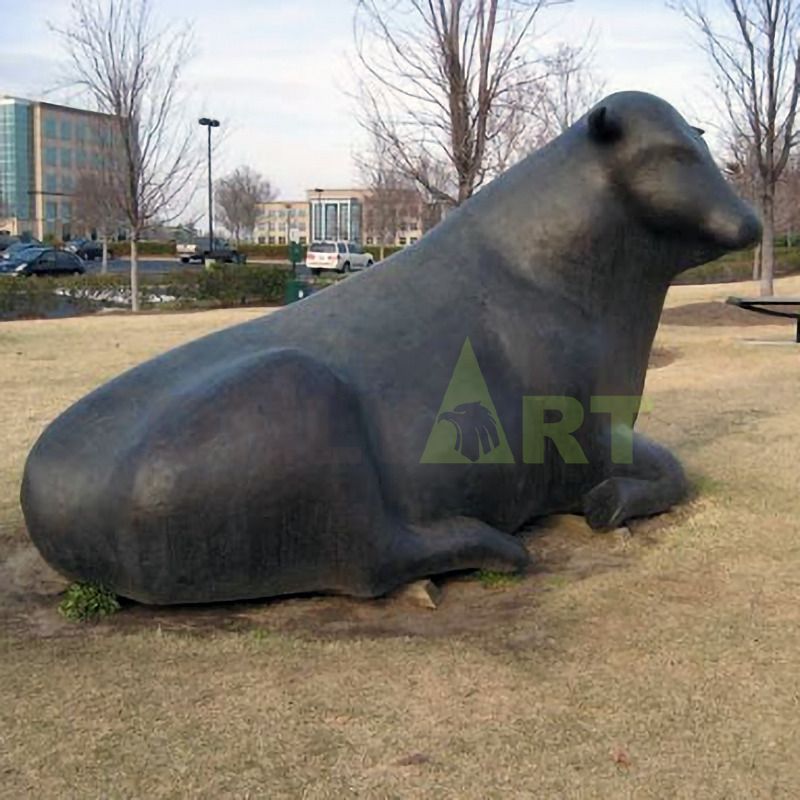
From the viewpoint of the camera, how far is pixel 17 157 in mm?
94750

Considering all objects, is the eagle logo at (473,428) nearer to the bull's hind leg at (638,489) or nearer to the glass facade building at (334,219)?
the bull's hind leg at (638,489)

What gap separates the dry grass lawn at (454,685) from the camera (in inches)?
114

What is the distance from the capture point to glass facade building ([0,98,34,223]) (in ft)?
311

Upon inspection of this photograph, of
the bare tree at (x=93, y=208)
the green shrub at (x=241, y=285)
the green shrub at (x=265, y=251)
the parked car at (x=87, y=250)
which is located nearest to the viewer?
the green shrub at (x=241, y=285)

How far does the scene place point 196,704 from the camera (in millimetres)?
3318

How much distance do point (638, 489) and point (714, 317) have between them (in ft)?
48.1

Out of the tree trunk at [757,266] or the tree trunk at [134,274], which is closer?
the tree trunk at [134,274]

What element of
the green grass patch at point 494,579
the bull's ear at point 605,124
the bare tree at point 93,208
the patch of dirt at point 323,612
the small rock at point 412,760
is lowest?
the small rock at point 412,760

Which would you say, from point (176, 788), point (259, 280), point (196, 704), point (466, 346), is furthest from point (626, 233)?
point (259, 280)

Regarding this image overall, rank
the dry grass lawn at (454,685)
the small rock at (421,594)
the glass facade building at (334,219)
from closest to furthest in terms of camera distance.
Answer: the dry grass lawn at (454,685) → the small rock at (421,594) → the glass facade building at (334,219)

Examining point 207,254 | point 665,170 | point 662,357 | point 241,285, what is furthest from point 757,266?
point 665,170

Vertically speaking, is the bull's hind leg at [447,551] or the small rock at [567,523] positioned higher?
the bull's hind leg at [447,551]

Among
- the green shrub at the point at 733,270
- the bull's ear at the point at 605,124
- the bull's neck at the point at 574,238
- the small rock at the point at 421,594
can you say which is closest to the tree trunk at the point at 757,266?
the green shrub at the point at 733,270

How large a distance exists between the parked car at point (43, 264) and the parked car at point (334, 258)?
9.05 m
